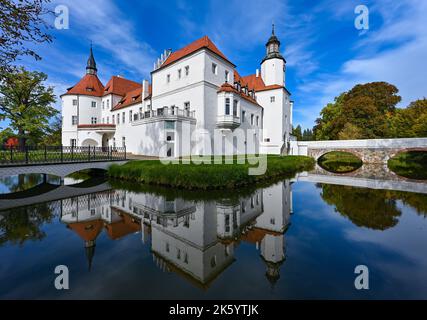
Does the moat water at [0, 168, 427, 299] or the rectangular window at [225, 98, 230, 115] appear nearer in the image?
the moat water at [0, 168, 427, 299]

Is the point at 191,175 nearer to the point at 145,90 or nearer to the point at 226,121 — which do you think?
the point at 226,121

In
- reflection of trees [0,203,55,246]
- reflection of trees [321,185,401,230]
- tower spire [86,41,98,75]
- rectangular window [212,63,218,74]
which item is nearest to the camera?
reflection of trees [0,203,55,246]

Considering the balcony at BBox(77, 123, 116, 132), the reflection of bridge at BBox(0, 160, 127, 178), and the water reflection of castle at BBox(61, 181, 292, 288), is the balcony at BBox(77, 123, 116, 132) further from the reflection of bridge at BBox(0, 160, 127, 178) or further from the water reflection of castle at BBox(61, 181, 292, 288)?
the water reflection of castle at BBox(61, 181, 292, 288)

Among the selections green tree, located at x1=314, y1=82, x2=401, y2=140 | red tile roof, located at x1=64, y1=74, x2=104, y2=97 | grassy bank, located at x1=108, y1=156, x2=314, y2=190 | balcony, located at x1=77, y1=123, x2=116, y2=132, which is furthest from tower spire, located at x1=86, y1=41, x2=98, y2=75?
green tree, located at x1=314, y1=82, x2=401, y2=140

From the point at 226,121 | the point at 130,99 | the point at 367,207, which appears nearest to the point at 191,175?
the point at 367,207

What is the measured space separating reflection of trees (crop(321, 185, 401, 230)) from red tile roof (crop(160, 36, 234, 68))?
18036 millimetres

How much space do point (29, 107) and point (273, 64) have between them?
3454cm

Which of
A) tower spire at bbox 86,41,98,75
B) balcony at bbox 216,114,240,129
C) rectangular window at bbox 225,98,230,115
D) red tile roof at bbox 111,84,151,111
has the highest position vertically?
tower spire at bbox 86,41,98,75

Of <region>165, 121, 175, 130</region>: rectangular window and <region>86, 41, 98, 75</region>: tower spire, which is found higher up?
<region>86, 41, 98, 75</region>: tower spire

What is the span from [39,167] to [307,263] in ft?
47.6

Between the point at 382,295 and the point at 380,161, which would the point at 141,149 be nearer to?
the point at 382,295

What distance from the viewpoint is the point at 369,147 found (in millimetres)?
29031

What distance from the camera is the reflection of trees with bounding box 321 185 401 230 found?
6.46 meters
